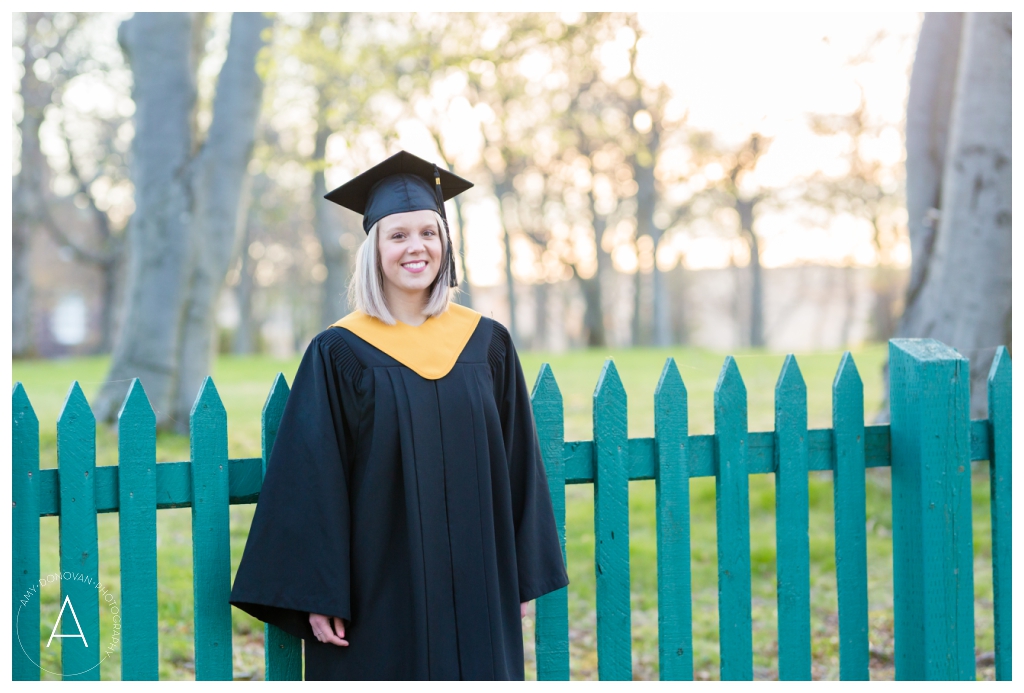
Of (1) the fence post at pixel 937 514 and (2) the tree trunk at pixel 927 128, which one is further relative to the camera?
(2) the tree trunk at pixel 927 128

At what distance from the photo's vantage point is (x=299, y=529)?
2285 millimetres

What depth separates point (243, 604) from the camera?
231cm

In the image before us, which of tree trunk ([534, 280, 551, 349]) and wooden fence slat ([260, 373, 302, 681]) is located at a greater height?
tree trunk ([534, 280, 551, 349])

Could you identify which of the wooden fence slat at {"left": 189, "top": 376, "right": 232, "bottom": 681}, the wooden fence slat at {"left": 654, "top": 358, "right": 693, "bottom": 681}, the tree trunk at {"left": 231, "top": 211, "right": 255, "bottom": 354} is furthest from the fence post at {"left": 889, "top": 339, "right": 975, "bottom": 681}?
the tree trunk at {"left": 231, "top": 211, "right": 255, "bottom": 354}

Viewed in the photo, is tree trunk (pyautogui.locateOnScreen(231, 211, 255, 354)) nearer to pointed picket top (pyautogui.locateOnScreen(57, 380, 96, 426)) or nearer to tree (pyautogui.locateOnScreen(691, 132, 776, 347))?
tree (pyautogui.locateOnScreen(691, 132, 776, 347))

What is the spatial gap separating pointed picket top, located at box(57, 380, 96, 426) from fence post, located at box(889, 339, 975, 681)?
2.68 metres

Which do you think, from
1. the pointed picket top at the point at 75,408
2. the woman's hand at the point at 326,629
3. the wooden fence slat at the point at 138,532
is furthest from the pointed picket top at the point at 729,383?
the pointed picket top at the point at 75,408

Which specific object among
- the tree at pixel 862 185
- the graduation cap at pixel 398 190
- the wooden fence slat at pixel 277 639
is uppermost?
the tree at pixel 862 185

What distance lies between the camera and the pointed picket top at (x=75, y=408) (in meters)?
2.36

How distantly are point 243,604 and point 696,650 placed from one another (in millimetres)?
2441

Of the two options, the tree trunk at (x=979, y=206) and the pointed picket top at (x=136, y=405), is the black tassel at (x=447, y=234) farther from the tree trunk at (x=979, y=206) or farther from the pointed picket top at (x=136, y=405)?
the tree trunk at (x=979, y=206)

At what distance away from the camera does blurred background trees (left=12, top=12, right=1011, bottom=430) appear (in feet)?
20.0

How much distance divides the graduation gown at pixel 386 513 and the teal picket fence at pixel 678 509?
208 millimetres

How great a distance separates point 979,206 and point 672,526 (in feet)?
12.4
